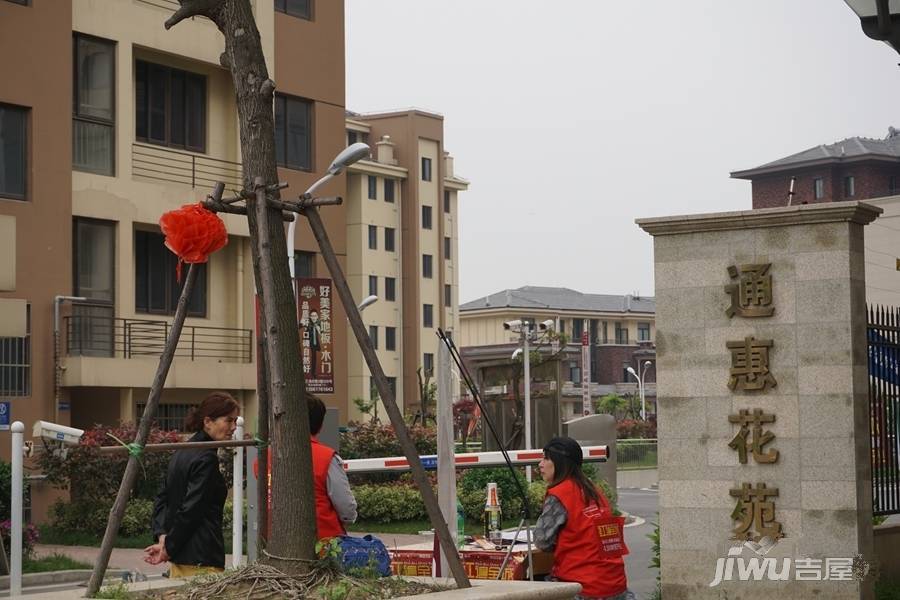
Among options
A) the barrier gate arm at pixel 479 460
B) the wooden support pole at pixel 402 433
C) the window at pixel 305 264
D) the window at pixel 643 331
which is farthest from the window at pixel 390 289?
the wooden support pole at pixel 402 433

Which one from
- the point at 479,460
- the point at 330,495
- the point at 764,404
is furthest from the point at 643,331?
the point at 330,495

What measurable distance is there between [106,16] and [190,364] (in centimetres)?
698

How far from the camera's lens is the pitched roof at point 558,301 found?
110 m

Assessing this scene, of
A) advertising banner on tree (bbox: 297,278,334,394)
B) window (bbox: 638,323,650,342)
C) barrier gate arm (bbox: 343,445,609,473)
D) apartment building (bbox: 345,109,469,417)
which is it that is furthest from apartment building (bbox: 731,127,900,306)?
barrier gate arm (bbox: 343,445,609,473)

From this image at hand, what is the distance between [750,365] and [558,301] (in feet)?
334

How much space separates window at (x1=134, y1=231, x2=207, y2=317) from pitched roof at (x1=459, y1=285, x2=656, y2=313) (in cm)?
7804

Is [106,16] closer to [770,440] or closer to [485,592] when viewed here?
[770,440]

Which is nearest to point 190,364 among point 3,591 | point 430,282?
point 3,591

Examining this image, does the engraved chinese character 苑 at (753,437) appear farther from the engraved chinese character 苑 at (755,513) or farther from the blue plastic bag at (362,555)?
the blue plastic bag at (362,555)

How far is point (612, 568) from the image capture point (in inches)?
326

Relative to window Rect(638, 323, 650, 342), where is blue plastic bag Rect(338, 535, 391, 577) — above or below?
below

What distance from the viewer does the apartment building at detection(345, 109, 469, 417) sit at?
74.1 metres

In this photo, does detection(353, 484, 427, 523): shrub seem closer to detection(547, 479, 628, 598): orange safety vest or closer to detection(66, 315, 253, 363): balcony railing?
detection(66, 315, 253, 363): balcony railing

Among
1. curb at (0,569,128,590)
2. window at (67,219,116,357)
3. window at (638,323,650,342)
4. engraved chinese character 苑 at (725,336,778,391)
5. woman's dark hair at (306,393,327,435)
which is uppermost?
window at (638,323,650,342)
